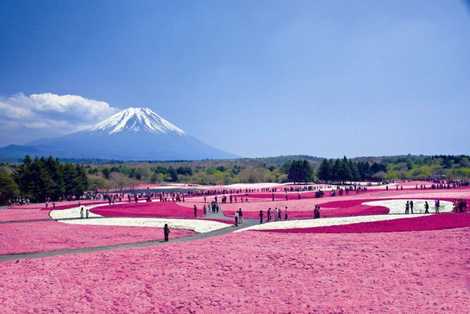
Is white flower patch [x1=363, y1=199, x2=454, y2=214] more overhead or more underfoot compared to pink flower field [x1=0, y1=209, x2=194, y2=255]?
more overhead

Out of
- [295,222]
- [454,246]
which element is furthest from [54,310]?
[295,222]

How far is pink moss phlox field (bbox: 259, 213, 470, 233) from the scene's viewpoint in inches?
1196

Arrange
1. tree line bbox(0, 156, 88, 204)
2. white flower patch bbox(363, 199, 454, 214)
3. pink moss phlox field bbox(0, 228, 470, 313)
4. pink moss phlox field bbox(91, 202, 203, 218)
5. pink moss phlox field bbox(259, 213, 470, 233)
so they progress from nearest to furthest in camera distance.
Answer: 1. pink moss phlox field bbox(0, 228, 470, 313)
2. pink moss phlox field bbox(259, 213, 470, 233)
3. white flower patch bbox(363, 199, 454, 214)
4. pink moss phlox field bbox(91, 202, 203, 218)
5. tree line bbox(0, 156, 88, 204)

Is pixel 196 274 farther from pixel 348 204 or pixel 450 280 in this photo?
pixel 348 204

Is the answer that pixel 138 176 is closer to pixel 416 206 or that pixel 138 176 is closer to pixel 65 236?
pixel 416 206

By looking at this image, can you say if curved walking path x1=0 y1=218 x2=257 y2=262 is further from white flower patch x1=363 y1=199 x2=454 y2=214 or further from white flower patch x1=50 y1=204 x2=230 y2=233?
white flower patch x1=363 y1=199 x2=454 y2=214

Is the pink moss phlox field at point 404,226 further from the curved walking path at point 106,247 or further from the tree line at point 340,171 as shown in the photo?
the tree line at point 340,171

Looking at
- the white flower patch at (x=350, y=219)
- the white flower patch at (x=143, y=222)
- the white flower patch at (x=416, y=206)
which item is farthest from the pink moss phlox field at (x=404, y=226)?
the white flower patch at (x=416, y=206)

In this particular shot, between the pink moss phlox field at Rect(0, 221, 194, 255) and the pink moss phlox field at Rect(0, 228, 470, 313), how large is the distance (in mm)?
4160

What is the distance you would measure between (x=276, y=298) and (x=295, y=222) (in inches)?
798

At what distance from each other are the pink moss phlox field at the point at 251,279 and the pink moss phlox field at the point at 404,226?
4.17m

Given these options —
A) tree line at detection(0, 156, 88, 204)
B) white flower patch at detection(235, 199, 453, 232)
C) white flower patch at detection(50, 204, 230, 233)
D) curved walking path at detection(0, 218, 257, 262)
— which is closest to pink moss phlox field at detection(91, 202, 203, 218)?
white flower patch at detection(50, 204, 230, 233)

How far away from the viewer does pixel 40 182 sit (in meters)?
74.9

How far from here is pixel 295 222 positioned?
37594 millimetres
